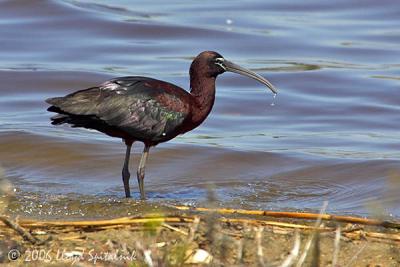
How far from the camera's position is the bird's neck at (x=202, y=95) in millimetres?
9406

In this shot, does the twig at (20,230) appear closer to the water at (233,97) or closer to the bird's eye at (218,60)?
the water at (233,97)

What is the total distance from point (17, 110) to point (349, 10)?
7.48 metres

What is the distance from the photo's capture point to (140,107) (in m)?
9.05

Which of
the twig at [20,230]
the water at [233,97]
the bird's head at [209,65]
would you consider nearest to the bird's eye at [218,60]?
the bird's head at [209,65]

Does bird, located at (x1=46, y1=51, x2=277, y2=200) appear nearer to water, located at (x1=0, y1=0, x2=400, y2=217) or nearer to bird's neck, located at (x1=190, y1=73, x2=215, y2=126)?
bird's neck, located at (x1=190, y1=73, x2=215, y2=126)

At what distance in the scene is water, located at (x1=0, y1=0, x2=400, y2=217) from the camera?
10.1 metres

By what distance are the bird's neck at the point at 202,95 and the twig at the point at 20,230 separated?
10.5 ft

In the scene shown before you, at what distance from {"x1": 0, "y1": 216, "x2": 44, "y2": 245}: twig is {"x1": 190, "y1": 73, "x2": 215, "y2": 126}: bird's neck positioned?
3215mm

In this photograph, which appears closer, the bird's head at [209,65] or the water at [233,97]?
the bird's head at [209,65]

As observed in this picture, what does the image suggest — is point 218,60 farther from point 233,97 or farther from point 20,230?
point 233,97

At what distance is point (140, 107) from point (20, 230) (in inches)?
→ 115

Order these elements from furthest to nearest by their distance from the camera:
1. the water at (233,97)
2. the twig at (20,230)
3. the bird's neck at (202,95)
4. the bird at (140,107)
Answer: the water at (233,97)
the bird's neck at (202,95)
the bird at (140,107)
the twig at (20,230)

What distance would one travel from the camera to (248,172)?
34.9 feet

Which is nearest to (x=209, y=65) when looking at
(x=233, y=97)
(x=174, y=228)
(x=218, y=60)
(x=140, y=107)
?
(x=218, y=60)
